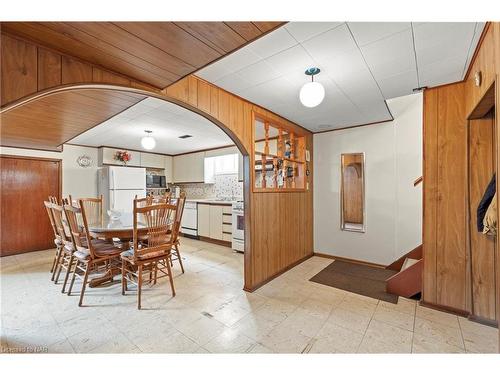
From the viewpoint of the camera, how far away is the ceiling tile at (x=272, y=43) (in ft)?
4.75

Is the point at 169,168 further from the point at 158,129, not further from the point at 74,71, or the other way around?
the point at 74,71

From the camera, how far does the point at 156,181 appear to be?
233 inches

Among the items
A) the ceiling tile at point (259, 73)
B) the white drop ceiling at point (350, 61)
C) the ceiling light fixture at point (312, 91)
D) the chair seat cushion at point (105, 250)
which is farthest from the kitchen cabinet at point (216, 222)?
the ceiling light fixture at point (312, 91)

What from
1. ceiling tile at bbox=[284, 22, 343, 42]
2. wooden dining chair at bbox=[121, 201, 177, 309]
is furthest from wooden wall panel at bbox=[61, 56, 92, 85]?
ceiling tile at bbox=[284, 22, 343, 42]

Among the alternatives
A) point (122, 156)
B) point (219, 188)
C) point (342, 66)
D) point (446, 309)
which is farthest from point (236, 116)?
point (122, 156)

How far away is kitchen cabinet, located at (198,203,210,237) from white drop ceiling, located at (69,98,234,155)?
144 centimetres

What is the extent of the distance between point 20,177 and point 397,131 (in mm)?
6613

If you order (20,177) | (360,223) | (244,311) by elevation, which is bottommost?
(244,311)

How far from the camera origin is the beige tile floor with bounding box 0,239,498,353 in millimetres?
1688

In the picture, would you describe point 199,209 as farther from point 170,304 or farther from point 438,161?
point 438,161

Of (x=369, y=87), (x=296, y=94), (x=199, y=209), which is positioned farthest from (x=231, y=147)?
(x=369, y=87)

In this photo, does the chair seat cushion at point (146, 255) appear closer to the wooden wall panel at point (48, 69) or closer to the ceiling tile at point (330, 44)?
the wooden wall panel at point (48, 69)

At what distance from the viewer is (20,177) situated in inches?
168
